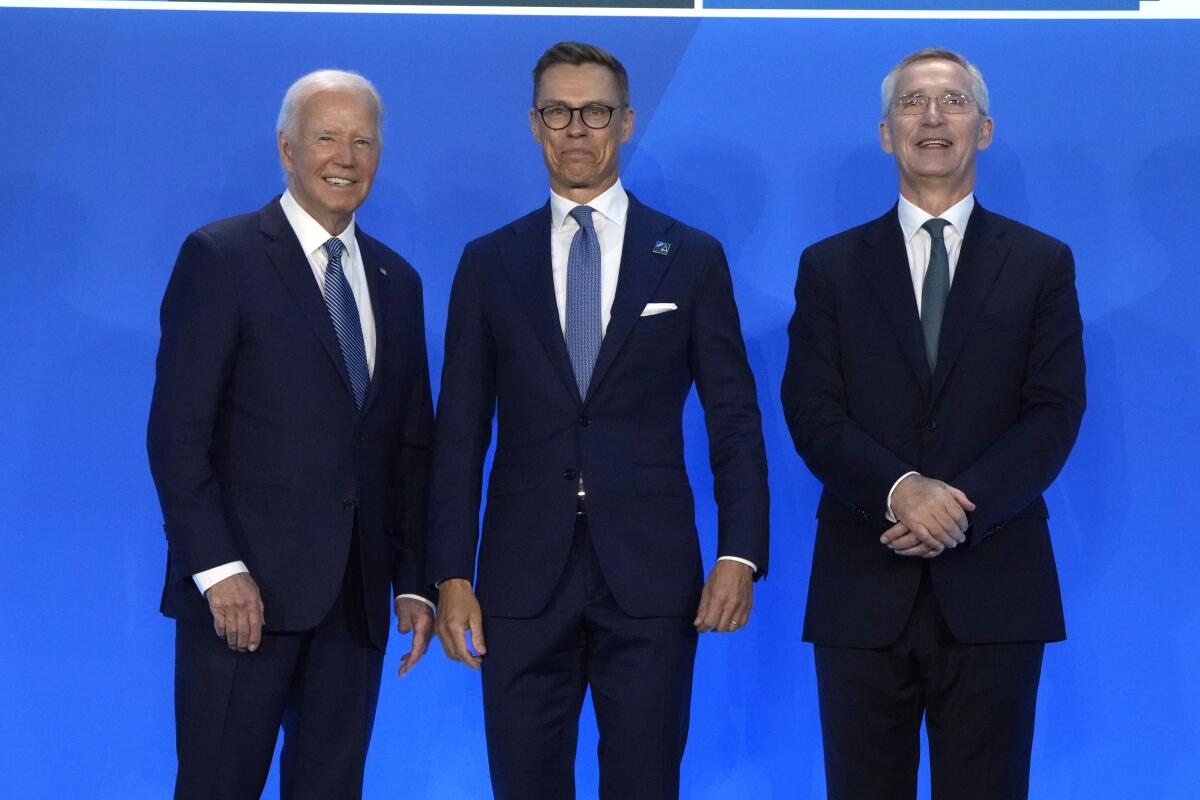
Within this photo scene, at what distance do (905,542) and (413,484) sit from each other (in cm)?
102

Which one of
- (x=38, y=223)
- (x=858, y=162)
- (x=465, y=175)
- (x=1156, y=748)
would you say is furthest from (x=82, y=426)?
(x=1156, y=748)

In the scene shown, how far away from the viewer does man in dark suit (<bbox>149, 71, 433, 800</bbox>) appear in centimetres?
271

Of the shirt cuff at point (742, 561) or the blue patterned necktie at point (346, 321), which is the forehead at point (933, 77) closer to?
the shirt cuff at point (742, 561)

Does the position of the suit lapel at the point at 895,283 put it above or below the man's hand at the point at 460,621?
above

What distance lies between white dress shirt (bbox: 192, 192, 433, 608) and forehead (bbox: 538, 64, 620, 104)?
51 cm

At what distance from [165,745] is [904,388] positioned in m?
2.32

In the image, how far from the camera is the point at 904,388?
2.84m

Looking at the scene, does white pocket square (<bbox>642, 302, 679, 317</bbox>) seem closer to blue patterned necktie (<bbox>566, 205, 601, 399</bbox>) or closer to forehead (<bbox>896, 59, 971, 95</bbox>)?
blue patterned necktie (<bbox>566, 205, 601, 399</bbox>)

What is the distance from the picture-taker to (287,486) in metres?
2.78

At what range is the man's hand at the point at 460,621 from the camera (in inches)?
107

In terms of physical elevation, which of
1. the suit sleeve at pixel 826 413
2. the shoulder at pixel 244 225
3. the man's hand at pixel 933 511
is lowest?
the man's hand at pixel 933 511

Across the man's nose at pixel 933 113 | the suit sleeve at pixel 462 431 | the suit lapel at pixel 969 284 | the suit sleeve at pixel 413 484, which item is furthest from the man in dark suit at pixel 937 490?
the suit sleeve at pixel 413 484

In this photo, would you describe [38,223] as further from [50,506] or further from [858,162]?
[858,162]

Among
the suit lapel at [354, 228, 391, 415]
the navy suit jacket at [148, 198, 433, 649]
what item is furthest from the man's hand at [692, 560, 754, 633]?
the suit lapel at [354, 228, 391, 415]
